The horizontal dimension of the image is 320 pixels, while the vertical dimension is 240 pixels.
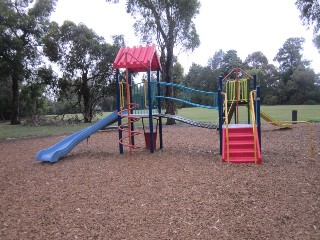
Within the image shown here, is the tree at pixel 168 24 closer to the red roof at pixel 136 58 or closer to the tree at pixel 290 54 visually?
the red roof at pixel 136 58

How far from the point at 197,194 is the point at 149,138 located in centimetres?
→ 439

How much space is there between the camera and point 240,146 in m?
6.85

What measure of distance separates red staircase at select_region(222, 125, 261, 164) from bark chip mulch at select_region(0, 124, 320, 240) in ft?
1.20

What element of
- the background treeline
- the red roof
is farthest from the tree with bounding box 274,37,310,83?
the red roof

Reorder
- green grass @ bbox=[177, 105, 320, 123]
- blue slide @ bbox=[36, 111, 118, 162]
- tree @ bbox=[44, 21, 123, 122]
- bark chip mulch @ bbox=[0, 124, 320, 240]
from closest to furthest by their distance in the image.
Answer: bark chip mulch @ bbox=[0, 124, 320, 240], blue slide @ bbox=[36, 111, 118, 162], green grass @ bbox=[177, 105, 320, 123], tree @ bbox=[44, 21, 123, 122]

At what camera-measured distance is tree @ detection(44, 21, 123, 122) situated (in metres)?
24.2

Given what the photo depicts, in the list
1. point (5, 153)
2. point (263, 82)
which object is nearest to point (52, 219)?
point (5, 153)

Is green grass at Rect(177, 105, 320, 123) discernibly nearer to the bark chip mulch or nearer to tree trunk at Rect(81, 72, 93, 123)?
tree trunk at Rect(81, 72, 93, 123)

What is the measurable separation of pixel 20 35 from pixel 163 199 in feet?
80.4

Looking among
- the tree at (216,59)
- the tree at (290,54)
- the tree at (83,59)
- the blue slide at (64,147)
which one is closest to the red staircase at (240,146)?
the blue slide at (64,147)

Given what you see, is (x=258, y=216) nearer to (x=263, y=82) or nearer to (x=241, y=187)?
(x=241, y=187)

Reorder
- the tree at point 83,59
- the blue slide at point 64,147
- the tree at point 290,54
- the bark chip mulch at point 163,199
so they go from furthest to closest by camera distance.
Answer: the tree at point 290,54 < the tree at point 83,59 < the blue slide at point 64,147 < the bark chip mulch at point 163,199

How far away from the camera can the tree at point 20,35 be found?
21.5m

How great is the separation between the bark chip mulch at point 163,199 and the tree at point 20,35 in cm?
1726
